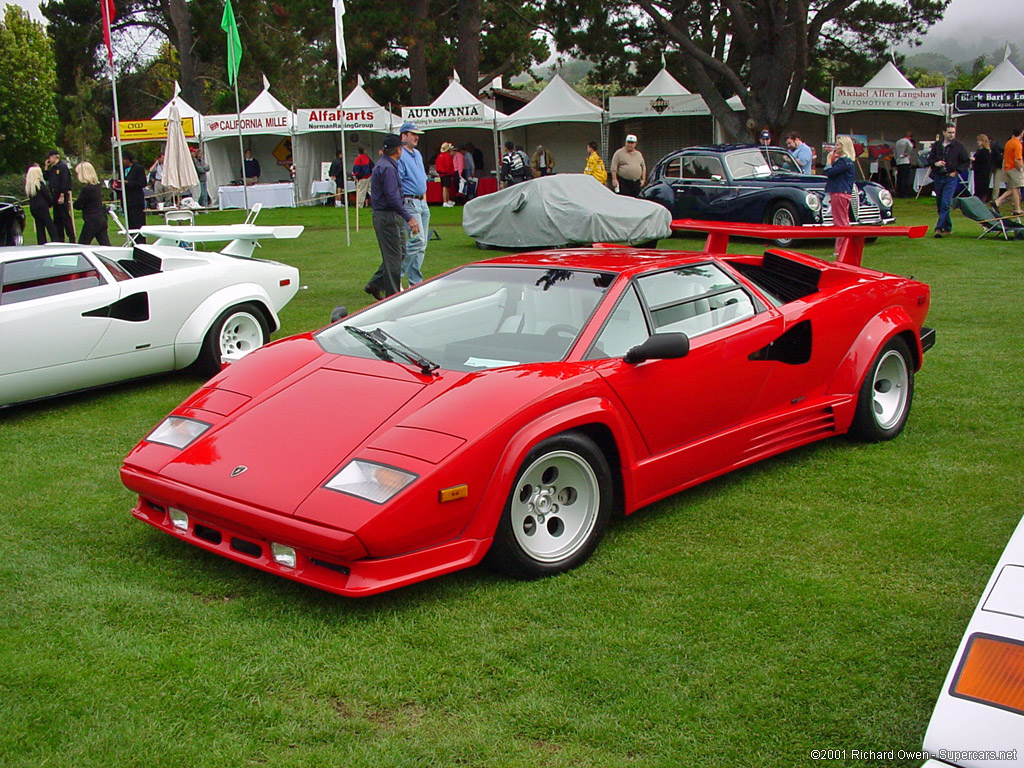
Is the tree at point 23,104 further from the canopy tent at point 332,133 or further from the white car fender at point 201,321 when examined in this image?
the white car fender at point 201,321

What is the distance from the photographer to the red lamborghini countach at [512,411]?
3273 millimetres

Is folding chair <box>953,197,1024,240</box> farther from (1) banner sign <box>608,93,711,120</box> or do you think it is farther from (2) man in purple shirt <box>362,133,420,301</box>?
(1) banner sign <box>608,93,711,120</box>

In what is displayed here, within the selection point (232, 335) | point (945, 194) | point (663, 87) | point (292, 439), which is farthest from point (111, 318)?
point (663, 87)

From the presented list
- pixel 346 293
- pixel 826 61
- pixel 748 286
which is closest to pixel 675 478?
pixel 748 286

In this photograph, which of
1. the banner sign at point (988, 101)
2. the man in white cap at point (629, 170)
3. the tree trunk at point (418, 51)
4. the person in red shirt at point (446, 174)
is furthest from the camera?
the tree trunk at point (418, 51)

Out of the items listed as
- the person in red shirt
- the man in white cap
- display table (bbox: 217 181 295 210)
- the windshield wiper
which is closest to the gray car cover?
the man in white cap

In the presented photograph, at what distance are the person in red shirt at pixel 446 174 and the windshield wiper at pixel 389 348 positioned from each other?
22673 mm

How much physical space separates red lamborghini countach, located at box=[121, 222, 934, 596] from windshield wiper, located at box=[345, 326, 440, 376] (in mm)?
16

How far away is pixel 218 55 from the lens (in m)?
39.8

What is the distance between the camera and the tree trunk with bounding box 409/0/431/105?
105 feet

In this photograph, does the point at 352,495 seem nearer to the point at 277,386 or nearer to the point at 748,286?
the point at 277,386

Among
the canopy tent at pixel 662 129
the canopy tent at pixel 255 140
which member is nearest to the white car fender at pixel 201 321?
the canopy tent at pixel 255 140

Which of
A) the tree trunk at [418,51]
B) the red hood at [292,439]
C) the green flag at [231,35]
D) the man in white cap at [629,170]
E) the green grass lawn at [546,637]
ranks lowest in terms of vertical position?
the green grass lawn at [546,637]

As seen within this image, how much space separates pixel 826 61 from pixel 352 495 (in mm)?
40289
